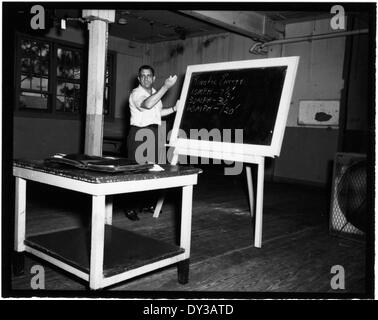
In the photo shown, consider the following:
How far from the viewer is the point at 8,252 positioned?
6.56 feet

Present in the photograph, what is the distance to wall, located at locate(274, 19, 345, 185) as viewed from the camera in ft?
19.9

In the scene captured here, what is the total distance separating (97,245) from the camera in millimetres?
1584

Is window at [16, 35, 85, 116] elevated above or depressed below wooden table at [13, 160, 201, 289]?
above

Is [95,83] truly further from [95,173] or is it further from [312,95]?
[312,95]

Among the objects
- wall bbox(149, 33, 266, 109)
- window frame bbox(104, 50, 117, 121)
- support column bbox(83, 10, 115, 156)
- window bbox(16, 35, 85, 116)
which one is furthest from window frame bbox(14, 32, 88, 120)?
support column bbox(83, 10, 115, 156)

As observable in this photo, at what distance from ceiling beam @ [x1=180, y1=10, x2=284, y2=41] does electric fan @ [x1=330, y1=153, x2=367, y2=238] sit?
3271 millimetres

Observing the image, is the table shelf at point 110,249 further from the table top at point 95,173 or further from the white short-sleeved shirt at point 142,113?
the white short-sleeved shirt at point 142,113

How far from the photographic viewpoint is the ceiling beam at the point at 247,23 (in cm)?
543

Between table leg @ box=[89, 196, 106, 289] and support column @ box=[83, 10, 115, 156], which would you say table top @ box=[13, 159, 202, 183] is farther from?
support column @ box=[83, 10, 115, 156]

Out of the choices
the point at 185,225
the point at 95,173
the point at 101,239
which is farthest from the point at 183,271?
the point at 95,173

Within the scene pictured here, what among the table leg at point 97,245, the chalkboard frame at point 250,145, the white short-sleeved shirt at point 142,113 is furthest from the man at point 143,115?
the table leg at point 97,245

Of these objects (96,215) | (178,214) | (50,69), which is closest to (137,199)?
(178,214)

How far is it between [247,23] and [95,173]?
5236 millimetres

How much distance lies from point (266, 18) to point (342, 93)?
1893 mm
